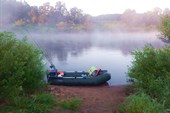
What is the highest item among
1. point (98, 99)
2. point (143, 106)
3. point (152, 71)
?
point (152, 71)

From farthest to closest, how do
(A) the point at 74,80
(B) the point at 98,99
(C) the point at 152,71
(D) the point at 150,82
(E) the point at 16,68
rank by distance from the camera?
1. (A) the point at 74,80
2. (C) the point at 152,71
3. (B) the point at 98,99
4. (D) the point at 150,82
5. (E) the point at 16,68

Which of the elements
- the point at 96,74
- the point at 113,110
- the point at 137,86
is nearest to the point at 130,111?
the point at 113,110

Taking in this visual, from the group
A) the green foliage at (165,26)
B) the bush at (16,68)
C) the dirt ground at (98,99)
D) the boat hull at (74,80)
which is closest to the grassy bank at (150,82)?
the dirt ground at (98,99)

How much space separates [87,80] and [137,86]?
227 cm

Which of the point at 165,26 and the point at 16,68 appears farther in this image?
the point at 165,26

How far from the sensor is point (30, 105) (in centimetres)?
489

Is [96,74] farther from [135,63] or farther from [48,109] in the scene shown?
[48,109]

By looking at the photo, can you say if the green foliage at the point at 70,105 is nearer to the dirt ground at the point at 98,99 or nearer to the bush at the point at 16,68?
the dirt ground at the point at 98,99

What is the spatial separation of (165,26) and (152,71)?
1974 mm

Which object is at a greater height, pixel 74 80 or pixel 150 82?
pixel 150 82

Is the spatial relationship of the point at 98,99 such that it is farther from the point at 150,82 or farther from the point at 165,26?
the point at 165,26

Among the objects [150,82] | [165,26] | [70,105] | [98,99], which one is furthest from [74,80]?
[70,105]

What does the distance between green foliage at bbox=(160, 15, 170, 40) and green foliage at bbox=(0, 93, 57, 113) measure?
13.0 feet

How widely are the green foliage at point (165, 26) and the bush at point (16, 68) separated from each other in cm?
350
